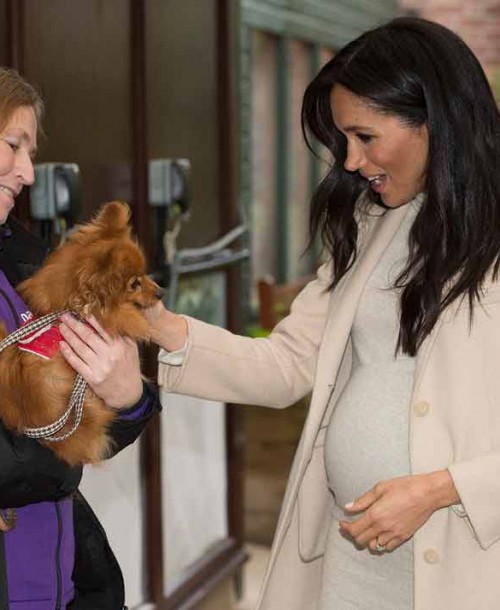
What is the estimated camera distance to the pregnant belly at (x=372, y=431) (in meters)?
1.90

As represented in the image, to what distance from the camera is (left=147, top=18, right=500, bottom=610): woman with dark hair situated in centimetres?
183

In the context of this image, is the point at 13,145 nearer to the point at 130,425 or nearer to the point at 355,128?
the point at 130,425

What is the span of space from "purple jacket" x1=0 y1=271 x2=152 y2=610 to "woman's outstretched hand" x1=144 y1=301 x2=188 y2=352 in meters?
0.29

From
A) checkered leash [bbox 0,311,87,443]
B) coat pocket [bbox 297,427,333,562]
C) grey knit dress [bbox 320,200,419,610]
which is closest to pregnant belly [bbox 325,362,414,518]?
grey knit dress [bbox 320,200,419,610]

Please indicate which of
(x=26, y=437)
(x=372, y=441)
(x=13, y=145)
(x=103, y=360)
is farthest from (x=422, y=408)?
(x=13, y=145)

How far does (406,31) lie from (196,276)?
5.76 ft

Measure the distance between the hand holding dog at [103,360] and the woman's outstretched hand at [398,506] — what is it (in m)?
0.43

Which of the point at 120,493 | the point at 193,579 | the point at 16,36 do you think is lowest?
the point at 193,579

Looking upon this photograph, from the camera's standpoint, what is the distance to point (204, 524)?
388cm

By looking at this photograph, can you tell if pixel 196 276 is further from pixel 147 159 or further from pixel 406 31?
pixel 406 31

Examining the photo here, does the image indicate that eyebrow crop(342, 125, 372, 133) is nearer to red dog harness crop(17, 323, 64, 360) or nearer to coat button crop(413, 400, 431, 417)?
coat button crop(413, 400, 431, 417)

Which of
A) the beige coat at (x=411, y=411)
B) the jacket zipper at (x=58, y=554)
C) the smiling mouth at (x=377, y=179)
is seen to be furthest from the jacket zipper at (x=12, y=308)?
the smiling mouth at (x=377, y=179)

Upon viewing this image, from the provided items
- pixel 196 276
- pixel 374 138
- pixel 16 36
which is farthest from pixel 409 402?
pixel 196 276

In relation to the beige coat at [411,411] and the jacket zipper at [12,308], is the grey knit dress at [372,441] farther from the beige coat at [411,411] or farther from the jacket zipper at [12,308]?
the jacket zipper at [12,308]
